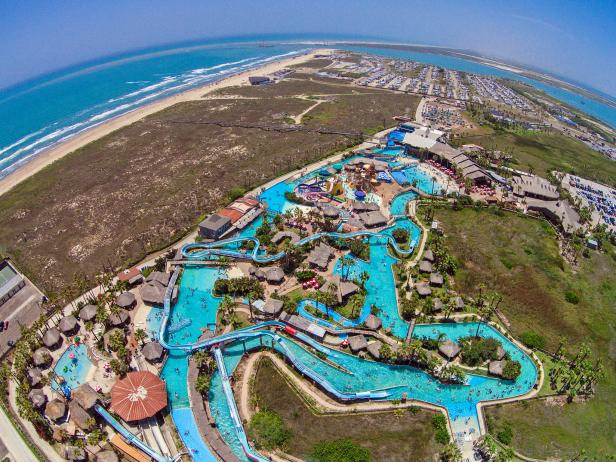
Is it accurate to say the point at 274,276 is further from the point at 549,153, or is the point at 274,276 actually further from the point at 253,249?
the point at 549,153

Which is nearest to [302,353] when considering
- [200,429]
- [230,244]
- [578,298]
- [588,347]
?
[200,429]

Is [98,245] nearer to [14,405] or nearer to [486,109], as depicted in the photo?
[14,405]

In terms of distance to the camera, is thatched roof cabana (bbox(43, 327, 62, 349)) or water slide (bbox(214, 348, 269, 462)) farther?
thatched roof cabana (bbox(43, 327, 62, 349))

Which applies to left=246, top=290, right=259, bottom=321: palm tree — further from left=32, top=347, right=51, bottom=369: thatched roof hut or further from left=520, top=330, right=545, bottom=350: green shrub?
left=520, top=330, right=545, bottom=350: green shrub

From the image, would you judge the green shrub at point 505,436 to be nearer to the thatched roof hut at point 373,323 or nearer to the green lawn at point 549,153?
the thatched roof hut at point 373,323

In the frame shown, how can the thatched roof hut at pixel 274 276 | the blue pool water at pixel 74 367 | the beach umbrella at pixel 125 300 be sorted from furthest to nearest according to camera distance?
the thatched roof hut at pixel 274 276 → the beach umbrella at pixel 125 300 → the blue pool water at pixel 74 367

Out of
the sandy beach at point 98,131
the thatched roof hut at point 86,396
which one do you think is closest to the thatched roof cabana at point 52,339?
the thatched roof hut at point 86,396

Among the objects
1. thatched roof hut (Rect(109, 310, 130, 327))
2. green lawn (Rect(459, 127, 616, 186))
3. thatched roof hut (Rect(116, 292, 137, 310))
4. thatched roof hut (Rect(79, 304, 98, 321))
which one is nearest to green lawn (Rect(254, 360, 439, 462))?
thatched roof hut (Rect(109, 310, 130, 327))
